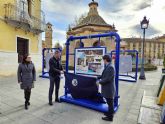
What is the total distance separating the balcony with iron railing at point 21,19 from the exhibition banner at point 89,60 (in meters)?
7.97

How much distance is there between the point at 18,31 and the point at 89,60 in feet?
30.2

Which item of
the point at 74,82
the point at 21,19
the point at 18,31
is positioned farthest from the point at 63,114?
the point at 18,31

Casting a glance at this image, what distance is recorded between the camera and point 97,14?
102 ft

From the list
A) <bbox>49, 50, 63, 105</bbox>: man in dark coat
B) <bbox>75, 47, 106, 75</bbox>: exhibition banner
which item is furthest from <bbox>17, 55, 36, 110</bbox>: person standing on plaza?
<bbox>75, 47, 106, 75</bbox>: exhibition banner

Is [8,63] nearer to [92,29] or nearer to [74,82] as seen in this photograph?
[74,82]

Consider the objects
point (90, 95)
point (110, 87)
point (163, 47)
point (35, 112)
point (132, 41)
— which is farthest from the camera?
point (163, 47)

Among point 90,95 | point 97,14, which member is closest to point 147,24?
point 90,95

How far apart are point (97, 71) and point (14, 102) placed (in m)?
3.08

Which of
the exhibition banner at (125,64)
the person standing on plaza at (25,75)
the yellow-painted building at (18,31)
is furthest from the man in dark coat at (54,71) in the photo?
the yellow-painted building at (18,31)

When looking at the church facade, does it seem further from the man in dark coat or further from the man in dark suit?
the man in dark suit

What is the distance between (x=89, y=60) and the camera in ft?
17.7

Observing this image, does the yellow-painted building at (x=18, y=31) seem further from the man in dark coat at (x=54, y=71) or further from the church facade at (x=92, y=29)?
the man in dark coat at (x=54, y=71)

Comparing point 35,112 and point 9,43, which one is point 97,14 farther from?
point 35,112

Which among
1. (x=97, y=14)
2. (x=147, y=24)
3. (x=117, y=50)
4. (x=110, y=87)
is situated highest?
(x=97, y=14)
